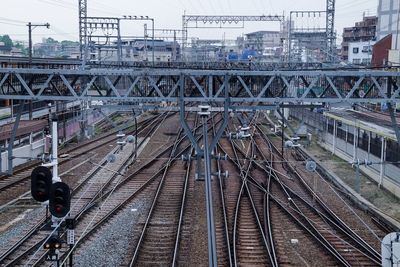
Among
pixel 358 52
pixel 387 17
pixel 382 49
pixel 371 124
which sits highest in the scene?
pixel 387 17

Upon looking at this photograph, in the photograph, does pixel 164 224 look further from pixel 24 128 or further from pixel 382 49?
pixel 382 49

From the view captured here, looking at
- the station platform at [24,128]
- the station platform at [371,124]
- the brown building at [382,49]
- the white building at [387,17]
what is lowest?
the station platform at [24,128]

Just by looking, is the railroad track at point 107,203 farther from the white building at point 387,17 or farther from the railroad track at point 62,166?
the white building at point 387,17

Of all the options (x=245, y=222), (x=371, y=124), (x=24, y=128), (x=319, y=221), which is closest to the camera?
(x=245, y=222)

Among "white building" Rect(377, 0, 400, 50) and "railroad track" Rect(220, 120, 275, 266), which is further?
"white building" Rect(377, 0, 400, 50)

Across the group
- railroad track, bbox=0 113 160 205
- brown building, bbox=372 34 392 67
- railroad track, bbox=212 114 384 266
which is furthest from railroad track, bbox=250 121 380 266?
brown building, bbox=372 34 392 67

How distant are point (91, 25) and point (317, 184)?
41.9ft

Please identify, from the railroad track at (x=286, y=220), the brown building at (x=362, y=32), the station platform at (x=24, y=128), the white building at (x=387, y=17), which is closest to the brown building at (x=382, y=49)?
the white building at (x=387, y=17)

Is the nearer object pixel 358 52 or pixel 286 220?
pixel 286 220

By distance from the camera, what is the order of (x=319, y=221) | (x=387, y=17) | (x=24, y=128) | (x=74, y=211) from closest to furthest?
(x=319, y=221) → (x=74, y=211) → (x=24, y=128) → (x=387, y=17)

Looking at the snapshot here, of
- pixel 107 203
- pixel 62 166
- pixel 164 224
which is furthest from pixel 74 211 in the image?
pixel 62 166

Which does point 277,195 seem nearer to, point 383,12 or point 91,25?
point 91,25

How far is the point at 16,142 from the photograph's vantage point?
651 inches

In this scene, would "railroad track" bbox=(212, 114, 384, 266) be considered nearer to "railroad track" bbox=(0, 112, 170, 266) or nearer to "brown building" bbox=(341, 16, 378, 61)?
"railroad track" bbox=(0, 112, 170, 266)
